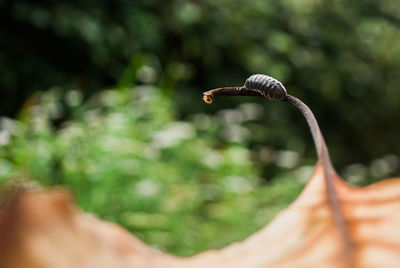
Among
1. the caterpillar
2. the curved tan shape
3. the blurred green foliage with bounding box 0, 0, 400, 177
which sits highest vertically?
the blurred green foliage with bounding box 0, 0, 400, 177

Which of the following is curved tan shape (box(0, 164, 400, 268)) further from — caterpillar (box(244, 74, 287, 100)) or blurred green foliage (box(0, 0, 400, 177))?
blurred green foliage (box(0, 0, 400, 177))

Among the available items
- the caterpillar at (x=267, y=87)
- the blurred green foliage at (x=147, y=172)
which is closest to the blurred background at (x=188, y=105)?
the blurred green foliage at (x=147, y=172)

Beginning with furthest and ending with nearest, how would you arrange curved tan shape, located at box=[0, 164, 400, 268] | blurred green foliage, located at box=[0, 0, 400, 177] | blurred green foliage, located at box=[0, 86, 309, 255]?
blurred green foliage, located at box=[0, 0, 400, 177] < blurred green foliage, located at box=[0, 86, 309, 255] < curved tan shape, located at box=[0, 164, 400, 268]

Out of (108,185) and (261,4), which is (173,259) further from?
(261,4)

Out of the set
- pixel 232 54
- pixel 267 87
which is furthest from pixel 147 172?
pixel 267 87

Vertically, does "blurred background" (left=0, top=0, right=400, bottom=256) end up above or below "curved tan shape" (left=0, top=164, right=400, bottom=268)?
above

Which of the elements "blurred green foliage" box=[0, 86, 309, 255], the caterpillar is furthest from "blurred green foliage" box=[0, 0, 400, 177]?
the caterpillar

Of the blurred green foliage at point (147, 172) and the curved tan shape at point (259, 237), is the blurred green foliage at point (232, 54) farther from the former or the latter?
the curved tan shape at point (259, 237)
